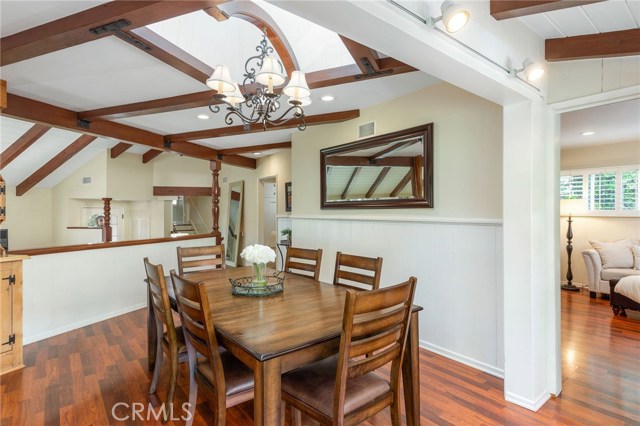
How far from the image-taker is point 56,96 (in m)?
3.21

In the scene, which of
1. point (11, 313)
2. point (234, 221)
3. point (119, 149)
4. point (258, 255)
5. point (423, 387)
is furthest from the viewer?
point (234, 221)

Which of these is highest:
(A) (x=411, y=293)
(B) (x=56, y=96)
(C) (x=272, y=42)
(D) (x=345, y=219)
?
(C) (x=272, y=42)

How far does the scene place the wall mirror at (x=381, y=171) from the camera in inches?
119

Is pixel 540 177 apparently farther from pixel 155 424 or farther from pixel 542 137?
pixel 155 424

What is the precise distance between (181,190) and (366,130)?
5.43 meters

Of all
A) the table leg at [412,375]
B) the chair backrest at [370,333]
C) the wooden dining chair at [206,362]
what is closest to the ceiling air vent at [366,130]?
the table leg at [412,375]

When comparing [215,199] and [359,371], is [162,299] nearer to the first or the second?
[359,371]

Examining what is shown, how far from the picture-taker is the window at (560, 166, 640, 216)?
195 inches

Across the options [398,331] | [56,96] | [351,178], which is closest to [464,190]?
[351,178]

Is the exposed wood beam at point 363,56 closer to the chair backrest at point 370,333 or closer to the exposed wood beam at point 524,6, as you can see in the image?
the exposed wood beam at point 524,6

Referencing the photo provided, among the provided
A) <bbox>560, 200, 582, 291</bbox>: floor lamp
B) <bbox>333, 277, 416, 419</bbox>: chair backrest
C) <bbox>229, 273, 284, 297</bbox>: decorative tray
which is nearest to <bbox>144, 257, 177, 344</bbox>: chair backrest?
<bbox>229, 273, 284, 297</bbox>: decorative tray

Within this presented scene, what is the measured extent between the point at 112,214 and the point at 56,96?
4.64m

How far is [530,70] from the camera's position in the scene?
1941mm

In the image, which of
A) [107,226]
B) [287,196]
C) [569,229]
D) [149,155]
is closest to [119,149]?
[149,155]
